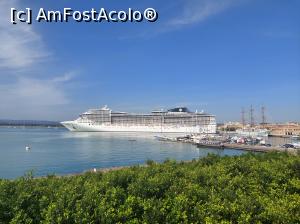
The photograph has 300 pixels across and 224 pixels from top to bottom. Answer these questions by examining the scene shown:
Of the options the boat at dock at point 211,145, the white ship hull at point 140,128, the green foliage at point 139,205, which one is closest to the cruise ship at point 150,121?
the white ship hull at point 140,128

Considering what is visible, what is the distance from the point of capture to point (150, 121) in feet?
325

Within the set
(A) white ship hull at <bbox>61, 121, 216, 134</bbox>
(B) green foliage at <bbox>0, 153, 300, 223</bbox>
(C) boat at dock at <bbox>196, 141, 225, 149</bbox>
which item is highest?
(B) green foliage at <bbox>0, 153, 300, 223</bbox>

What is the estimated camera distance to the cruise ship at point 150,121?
96875 millimetres

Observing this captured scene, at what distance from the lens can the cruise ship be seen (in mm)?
96875

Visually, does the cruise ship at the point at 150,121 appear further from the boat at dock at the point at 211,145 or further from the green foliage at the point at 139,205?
the green foliage at the point at 139,205

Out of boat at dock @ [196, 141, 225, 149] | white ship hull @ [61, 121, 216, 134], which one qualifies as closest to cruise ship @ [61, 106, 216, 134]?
white ship hull @ [61, 121, 216, 134]

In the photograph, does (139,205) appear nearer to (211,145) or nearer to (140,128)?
(211,145)

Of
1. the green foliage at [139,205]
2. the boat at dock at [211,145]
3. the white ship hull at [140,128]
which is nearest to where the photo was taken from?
the green foliage at [139,205]

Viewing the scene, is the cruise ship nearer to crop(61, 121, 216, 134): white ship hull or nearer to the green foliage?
crop(61, 121, 216, 134): white ship hull

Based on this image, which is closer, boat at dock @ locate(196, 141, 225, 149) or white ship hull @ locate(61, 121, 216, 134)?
boat at dock @ locate(196, 141, 225, 149)

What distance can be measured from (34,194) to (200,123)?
9374 cm

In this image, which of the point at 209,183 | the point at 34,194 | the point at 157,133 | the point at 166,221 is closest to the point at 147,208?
the point at 166,221

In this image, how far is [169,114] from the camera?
97.6m

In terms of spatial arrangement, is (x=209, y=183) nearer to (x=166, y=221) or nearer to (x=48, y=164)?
(x=166, y=221)
